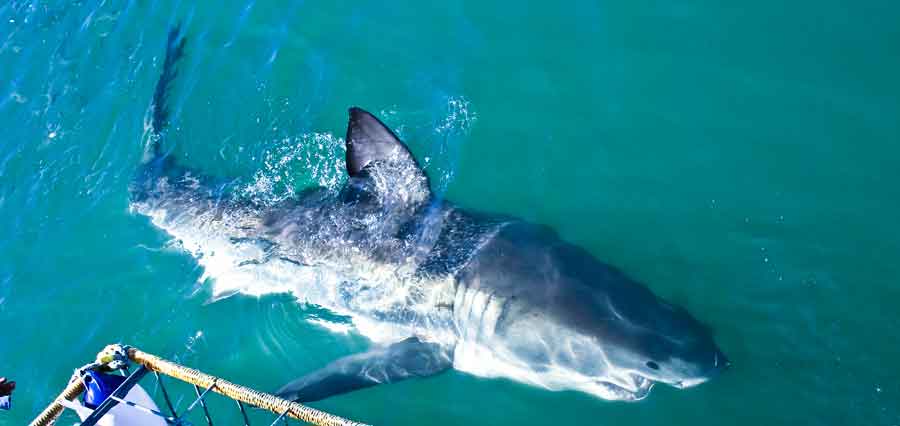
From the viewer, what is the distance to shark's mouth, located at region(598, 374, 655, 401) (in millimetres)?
5500

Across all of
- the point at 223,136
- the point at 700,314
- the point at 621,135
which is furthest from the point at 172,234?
the point at 700,314

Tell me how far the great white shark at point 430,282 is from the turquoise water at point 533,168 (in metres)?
0.23

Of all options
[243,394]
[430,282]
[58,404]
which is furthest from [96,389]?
[430,282]

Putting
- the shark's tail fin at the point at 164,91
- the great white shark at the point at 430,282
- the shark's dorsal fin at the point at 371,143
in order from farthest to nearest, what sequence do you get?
the shark's tail fin at the point at 164,91 → the shark's dorsal fin at the point at 371,143 → the great white shark at the point at 430,282

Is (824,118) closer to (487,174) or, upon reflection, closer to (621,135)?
(621,135)

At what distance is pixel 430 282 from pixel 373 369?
83cm

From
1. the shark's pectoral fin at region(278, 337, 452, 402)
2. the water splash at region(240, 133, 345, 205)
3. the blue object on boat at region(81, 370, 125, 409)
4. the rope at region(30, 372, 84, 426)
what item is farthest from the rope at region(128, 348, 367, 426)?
the water splash at region(240, 133, 345, 205)

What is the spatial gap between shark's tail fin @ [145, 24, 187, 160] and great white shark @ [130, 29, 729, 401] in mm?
509

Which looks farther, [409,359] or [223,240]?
[223,240]

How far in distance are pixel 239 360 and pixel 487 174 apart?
267 centimetres

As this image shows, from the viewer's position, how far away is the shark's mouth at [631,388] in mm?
5500

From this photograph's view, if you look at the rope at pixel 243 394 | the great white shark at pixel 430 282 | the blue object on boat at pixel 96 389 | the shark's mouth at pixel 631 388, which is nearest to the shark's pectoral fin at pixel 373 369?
the great white shark at pixel 430 282

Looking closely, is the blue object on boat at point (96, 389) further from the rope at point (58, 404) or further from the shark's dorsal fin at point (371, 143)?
the shark's dorsal fin at point (371, 143)

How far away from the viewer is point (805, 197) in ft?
21.4
